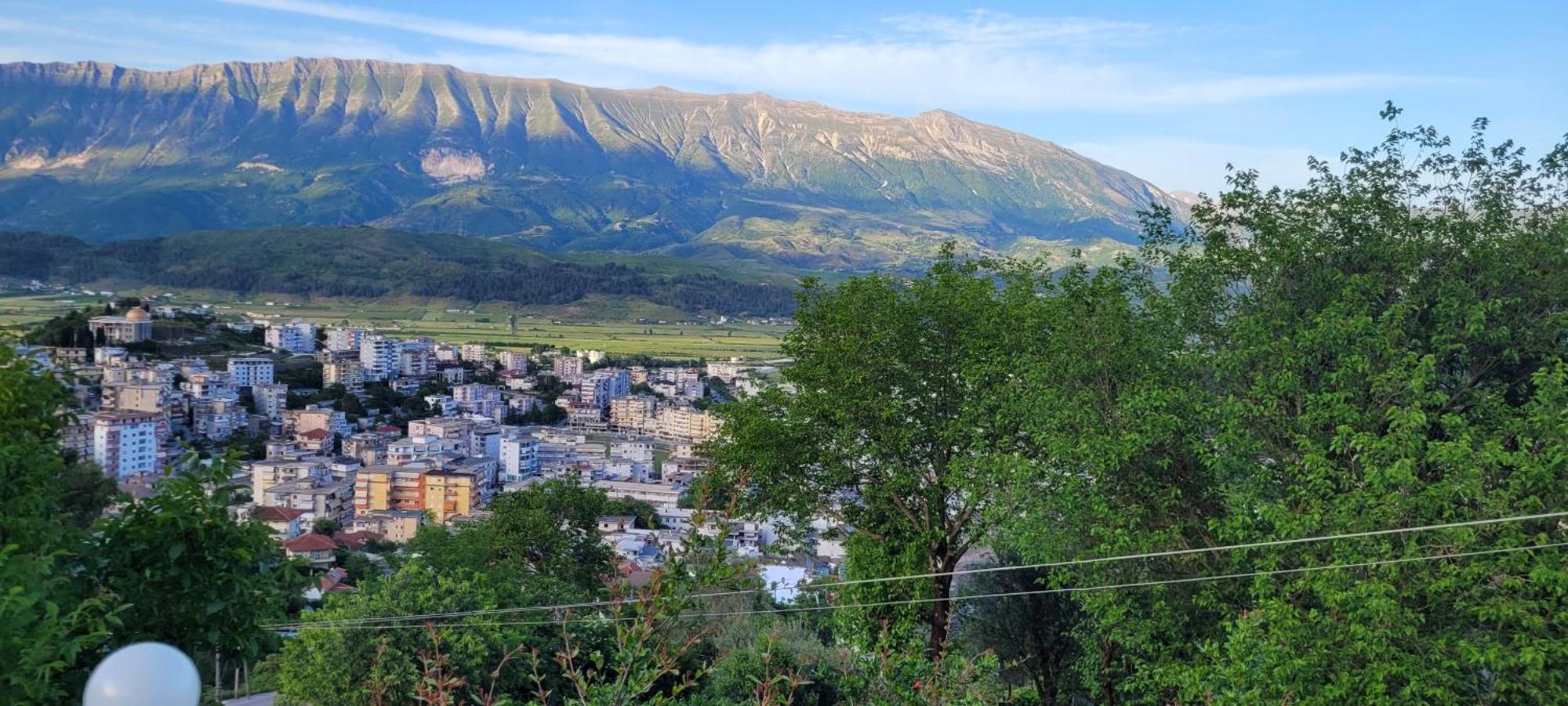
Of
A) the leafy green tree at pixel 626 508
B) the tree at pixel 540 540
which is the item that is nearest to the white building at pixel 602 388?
the leafy green tree at pixel 626 508

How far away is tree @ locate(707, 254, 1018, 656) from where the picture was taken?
11820mm

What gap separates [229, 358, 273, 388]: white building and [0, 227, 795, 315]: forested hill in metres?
45.8

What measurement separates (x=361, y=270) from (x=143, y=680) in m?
139

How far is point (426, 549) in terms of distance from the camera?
20672mm

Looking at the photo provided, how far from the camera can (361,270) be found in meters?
130

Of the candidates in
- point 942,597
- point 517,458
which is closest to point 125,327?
point 517,458

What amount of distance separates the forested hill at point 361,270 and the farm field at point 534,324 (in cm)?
313

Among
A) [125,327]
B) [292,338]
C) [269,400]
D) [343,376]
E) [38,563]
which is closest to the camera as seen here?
[38,563]

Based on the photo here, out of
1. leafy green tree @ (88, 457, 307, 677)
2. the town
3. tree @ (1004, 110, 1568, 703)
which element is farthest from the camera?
the town

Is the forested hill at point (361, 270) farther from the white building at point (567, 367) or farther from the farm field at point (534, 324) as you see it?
the white building at point (567, 367)

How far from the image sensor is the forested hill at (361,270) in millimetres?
123250

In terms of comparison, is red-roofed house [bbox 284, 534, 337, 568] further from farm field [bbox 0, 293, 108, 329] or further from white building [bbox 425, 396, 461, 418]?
farm field [bbox 0, 293, 108, 329]

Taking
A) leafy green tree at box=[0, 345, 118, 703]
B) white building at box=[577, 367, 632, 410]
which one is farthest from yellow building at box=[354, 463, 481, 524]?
leafy green tree at box=[0, 345, 118, 703]

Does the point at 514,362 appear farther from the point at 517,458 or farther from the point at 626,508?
the point at 626,508
